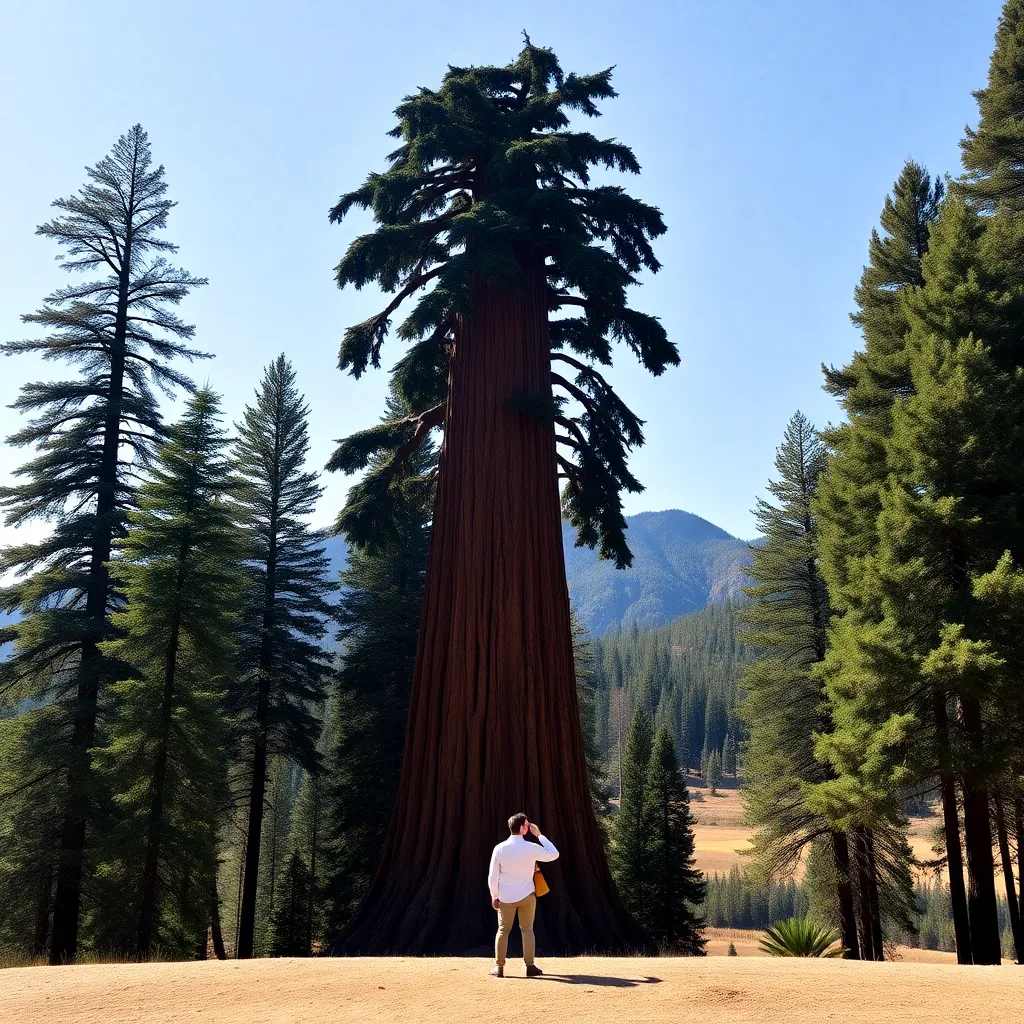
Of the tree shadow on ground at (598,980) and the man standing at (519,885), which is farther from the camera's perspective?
the man standing at (519,885)

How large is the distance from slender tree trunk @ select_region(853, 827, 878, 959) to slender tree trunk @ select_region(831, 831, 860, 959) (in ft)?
1.01

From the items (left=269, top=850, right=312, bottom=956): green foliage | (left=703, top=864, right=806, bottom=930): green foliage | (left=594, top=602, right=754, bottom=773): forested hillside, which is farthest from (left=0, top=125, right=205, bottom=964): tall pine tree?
(left=594, top=602, right=754, bottom=773): forested hillside

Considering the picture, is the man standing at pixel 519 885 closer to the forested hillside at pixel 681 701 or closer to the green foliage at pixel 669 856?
the green foliage at pixel 669 856

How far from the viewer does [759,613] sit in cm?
2436

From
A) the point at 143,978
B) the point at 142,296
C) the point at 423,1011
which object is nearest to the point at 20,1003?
the point at 143,978

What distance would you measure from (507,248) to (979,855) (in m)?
11.5

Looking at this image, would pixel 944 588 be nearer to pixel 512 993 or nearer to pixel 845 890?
pixel 512 993

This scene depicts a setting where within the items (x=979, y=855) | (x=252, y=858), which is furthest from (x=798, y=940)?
(x=252, y=858)

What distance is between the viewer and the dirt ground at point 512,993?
6367mm

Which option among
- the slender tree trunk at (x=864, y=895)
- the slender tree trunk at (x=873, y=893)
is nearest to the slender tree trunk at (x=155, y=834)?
the slender tree trunk at (x=864, y=895)

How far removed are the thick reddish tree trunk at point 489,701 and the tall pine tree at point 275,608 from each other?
386 inches

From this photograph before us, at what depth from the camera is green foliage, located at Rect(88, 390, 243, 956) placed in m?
15.8

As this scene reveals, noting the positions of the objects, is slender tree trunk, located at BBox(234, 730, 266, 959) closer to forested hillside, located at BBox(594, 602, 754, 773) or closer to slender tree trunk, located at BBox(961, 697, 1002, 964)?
slender tree trunk, located at BBox(961, 697, 1002, 964)

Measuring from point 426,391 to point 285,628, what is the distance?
12.2m
